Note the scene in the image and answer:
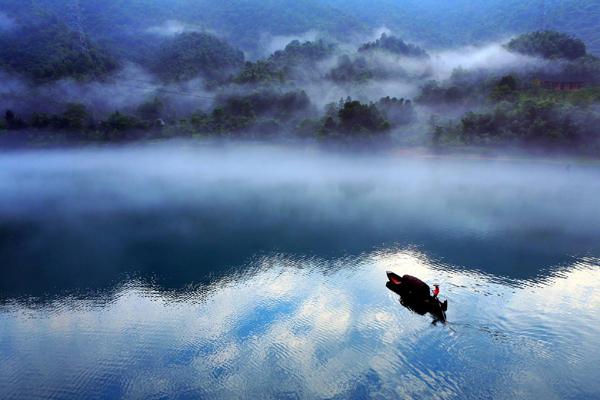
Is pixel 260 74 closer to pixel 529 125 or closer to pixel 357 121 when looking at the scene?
pixel 357 121

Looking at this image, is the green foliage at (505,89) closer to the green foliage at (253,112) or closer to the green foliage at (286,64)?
the green foliage at (253,112)

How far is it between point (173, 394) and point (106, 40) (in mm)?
120858

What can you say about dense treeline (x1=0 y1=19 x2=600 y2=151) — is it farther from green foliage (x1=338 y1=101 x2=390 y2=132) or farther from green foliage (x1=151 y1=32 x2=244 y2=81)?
green foliage (x1=151 y1=32 x2=244 y2=81)

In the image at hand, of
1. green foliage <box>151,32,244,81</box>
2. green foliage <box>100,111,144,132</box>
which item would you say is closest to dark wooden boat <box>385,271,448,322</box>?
green foliage <box>100,111,144,132</box>

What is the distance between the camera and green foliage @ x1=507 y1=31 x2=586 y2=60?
7781 centimetres

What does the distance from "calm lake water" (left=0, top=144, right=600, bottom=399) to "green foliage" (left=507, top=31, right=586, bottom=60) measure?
42406mm

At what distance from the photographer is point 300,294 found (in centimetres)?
2267

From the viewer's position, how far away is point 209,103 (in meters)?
92.6

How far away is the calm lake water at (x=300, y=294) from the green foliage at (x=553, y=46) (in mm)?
42406

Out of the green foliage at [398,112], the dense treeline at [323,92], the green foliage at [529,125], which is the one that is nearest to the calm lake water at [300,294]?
the green foliage at [529,125]

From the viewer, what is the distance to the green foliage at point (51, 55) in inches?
3679

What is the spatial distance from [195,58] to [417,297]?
10116 cm

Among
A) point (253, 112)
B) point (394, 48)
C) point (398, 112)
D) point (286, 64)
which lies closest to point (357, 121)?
point (398, 112)

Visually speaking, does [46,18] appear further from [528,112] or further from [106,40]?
[528,112]
